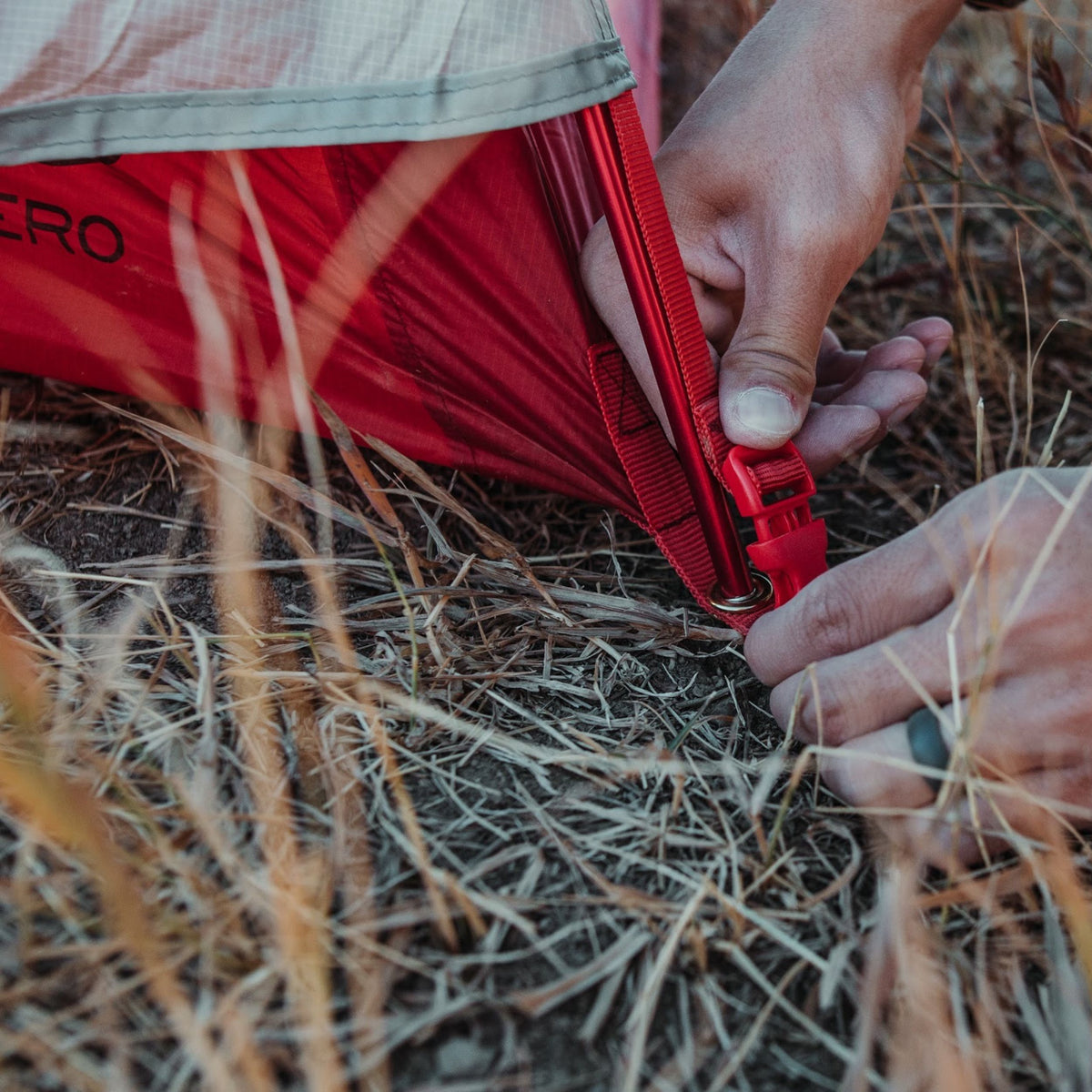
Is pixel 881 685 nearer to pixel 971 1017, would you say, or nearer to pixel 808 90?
pixel 971 1017

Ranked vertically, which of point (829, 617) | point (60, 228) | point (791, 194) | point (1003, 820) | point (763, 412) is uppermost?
point (60, 228)

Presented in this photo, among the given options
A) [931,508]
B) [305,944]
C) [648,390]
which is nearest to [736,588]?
[648,390]

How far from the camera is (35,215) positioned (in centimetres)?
96

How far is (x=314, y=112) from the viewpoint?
0.79 metres

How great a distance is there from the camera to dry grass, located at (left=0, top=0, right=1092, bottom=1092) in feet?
1.96

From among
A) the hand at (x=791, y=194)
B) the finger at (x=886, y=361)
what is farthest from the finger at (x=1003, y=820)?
the finger at (x=886, y=361)

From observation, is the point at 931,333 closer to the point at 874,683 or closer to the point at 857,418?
the point at 857,418

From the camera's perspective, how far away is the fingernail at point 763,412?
87 centimetres

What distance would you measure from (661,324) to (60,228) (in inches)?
22.1

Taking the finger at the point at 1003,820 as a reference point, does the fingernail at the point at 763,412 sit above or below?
above

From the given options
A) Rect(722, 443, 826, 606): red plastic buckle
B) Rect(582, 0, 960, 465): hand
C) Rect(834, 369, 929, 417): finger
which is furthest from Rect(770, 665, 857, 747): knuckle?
Rect(834, 369, 929, 417): finger

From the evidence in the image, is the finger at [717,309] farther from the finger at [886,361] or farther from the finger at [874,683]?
the finger at [874,683]

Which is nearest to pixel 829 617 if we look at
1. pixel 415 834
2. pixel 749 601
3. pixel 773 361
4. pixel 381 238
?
pixel 749 601

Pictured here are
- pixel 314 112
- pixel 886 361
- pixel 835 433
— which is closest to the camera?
pixel 314 112
